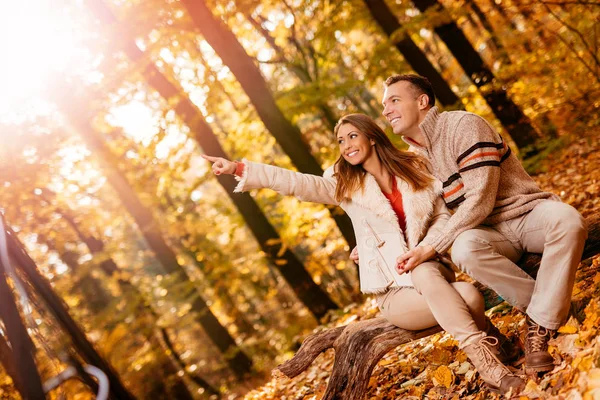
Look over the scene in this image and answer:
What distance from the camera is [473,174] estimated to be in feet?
9.55

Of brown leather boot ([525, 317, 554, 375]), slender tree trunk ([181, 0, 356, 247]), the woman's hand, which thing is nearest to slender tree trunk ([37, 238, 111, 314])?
slender tree trunk ([181, 0, 356, 247])

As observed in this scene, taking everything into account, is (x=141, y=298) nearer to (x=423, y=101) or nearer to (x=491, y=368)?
(x=423, y=101)

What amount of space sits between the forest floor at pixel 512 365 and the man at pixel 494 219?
0.16 meters

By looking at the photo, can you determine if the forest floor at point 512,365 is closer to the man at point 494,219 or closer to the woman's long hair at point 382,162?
the man at point 494,219

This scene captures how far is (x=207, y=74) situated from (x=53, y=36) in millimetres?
2588

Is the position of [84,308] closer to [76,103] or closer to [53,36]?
[76,103]

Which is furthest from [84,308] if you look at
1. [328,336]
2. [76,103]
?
[328,336]

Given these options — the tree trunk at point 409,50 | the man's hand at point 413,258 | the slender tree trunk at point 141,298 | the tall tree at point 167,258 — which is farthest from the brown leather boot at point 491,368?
the tall tree at point 167,258

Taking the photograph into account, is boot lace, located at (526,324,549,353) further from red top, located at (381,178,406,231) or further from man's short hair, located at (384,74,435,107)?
man's short hair, located at (384,74,435,107)

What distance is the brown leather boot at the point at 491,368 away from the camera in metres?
2.72

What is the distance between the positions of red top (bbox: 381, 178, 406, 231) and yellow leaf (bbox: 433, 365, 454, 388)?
3.15 ft

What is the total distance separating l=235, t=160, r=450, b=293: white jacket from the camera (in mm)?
3252

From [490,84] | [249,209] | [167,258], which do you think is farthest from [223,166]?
[167,258]

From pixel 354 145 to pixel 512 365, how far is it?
5.65 ft
